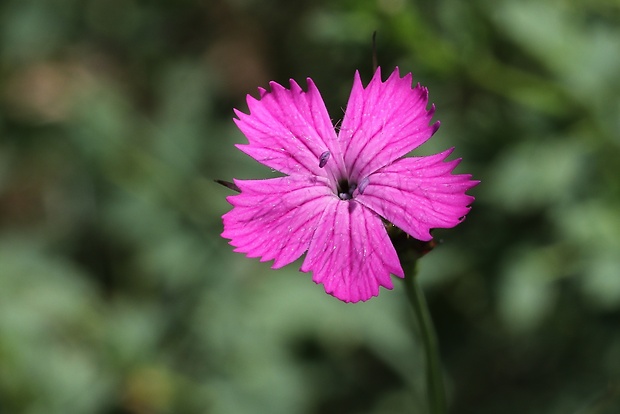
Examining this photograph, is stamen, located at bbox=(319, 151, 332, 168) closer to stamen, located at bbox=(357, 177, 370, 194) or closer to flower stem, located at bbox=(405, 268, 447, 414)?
stamen, located at bbox=(357, 177, 370, 194)

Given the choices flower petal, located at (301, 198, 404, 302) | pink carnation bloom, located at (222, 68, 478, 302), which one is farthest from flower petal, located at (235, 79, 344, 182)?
flower petal, located at (301, 198, 404, 302)

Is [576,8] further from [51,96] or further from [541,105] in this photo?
[51,96]

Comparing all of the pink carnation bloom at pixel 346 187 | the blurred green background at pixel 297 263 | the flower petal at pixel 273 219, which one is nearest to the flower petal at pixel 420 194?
the pink carnation bloom at pixel 346 187

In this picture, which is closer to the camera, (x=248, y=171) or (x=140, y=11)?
(x=248, y=171)

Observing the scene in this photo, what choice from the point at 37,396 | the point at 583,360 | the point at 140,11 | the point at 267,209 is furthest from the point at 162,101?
the point at 267,209

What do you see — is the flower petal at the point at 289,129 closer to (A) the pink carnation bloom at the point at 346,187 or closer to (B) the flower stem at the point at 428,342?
(A) the pink carnation bloom at the point at 346,187

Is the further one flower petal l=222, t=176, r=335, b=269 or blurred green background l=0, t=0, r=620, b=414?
blurred green background l=0, t=0, r=620, b=414
